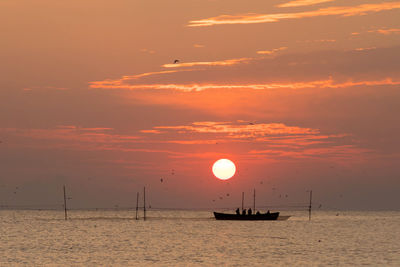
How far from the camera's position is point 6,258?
10406 centimetres

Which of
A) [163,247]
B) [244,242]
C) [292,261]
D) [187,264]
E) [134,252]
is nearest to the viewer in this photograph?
[187,264]

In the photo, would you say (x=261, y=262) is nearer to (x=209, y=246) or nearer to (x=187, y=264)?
(x=187, y=264)

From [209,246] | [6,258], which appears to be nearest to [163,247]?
[209,246]

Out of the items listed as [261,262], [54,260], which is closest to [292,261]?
[261,262]

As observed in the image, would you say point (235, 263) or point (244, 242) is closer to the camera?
point (235, 263)

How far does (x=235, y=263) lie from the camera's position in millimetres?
96438

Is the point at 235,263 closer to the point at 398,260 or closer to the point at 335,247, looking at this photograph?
the point at 398,260

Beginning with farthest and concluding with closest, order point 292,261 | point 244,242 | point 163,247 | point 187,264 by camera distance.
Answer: point 244,242
point 163,247
point 292,261
point 187,264

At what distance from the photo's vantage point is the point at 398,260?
104m

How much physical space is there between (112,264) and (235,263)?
17.0 metres

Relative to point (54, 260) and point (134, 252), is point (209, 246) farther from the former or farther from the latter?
point (54, 260)

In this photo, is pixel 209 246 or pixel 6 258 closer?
pixel 6 258

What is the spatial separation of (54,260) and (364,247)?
60867 mm

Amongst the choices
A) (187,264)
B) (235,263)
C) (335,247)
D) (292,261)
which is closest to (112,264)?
(187,264)
